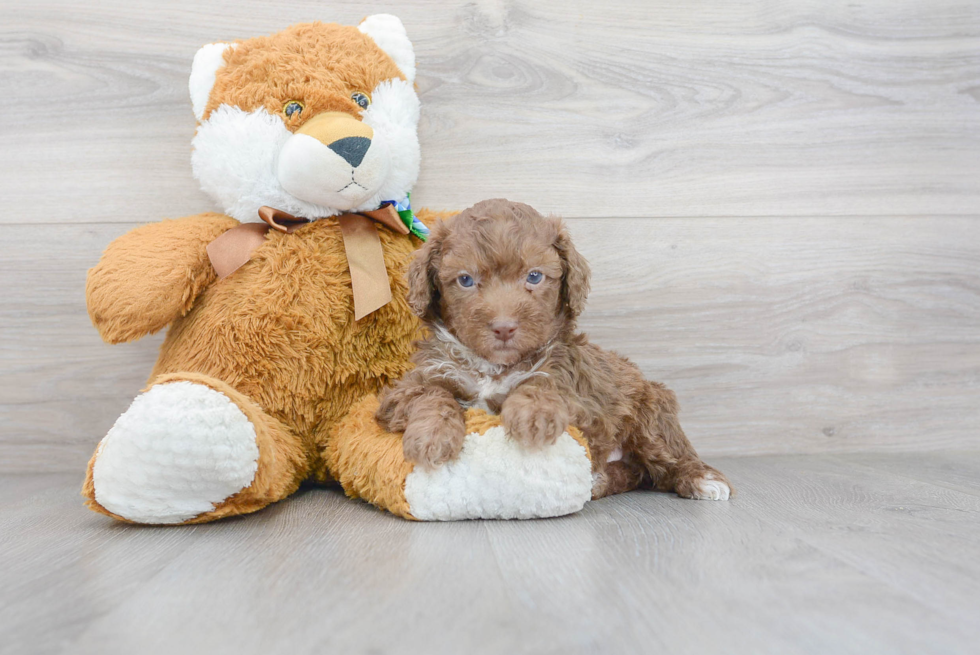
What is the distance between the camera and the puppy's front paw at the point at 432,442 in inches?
45.1

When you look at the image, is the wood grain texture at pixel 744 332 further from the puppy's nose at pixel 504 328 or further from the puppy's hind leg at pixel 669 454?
the puppy's nose at pixel 504 328

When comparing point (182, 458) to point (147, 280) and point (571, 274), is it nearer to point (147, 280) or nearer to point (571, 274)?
point (147, 280)

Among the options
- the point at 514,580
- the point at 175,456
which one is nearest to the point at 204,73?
the point at 175,456

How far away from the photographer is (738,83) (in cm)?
184

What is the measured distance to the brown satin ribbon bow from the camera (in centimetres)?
144

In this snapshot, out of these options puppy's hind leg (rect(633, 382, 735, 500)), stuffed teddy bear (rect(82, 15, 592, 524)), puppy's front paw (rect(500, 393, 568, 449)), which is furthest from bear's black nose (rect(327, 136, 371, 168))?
puppy's hind leg (rect(633, 382, 735, 500))

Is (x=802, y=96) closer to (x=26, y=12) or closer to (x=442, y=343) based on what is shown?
(x=442, y=343)

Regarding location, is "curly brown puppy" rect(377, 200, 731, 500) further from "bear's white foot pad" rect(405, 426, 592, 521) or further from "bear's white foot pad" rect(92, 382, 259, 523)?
"bear's white foot pad" rect(92, 382, 259, 523)

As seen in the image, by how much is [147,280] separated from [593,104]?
1125mm

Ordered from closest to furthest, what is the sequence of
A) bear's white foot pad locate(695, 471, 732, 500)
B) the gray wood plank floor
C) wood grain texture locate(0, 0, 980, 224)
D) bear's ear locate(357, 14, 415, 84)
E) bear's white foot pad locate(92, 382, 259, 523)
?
the gray wood plank floor, bear's white foot pad locate(92, 382, 259, 523), bear's white foot pad locate(695, 471, 732, 500), bear's ear locate(357, 14, 415, 84), wood grain texture locate(0, 0, 980, 224)

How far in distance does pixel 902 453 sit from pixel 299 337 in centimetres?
158

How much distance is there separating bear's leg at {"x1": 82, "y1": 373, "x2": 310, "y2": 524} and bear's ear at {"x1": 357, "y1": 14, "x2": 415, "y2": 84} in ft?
2.66

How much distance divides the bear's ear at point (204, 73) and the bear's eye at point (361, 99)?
0.29 metres

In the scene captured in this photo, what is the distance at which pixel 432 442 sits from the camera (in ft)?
3.76
